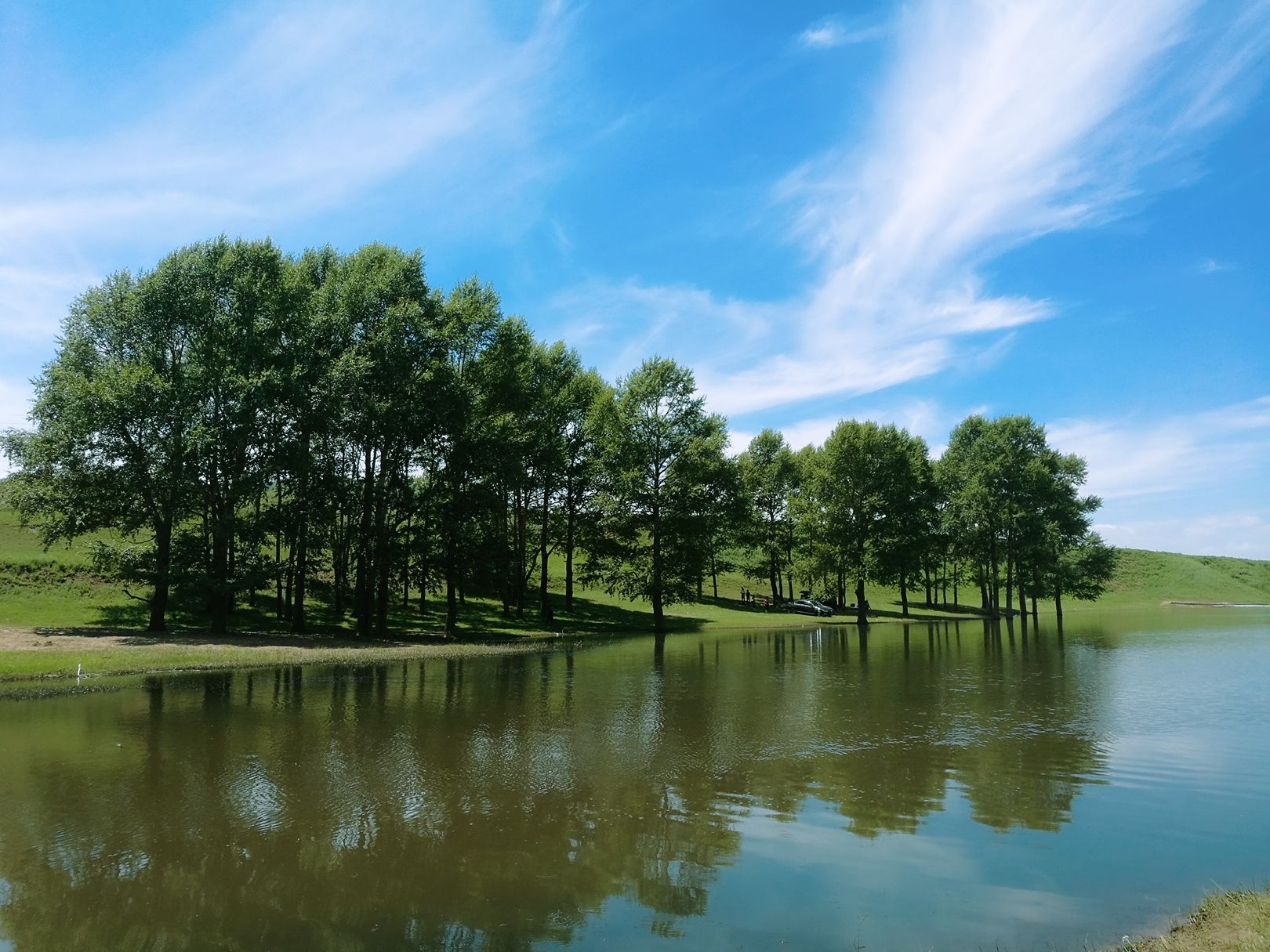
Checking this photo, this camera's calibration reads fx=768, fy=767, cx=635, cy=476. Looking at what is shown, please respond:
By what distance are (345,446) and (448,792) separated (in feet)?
104

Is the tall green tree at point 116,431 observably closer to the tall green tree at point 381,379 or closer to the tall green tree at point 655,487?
the tall green tree at point 381,379

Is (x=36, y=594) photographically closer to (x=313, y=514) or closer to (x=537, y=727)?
(x=313, y=514)

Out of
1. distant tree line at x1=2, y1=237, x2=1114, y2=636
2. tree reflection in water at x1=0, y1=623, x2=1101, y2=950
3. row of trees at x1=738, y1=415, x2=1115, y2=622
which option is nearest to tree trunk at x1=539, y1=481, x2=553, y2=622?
distant tree line at x1=2, y1=237, x2=1114, y2=636

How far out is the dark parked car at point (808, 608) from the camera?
72.4m

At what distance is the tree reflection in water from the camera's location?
25.8 feet

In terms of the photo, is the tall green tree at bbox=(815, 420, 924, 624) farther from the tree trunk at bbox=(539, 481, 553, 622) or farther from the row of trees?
the tree trunk at bbox=(539, 481, 553, 622)

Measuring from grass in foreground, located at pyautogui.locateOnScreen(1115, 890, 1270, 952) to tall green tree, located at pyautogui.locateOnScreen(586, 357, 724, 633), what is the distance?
44415 millimetres

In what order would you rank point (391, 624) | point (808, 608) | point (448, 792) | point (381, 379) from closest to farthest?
point (448, 792) < point (381, 379) < point (391, 624) < point (808, 608)

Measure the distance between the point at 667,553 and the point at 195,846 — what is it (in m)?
43.9

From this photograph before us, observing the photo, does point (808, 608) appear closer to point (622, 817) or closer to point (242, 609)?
point (242, 609)

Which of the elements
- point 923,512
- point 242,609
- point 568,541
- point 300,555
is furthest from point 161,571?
point 923,512

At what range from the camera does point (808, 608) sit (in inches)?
2881

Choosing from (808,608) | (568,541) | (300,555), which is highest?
(568,541)

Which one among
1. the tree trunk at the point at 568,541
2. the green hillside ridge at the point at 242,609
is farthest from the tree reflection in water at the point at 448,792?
the tree trunk at the point at 568,541
